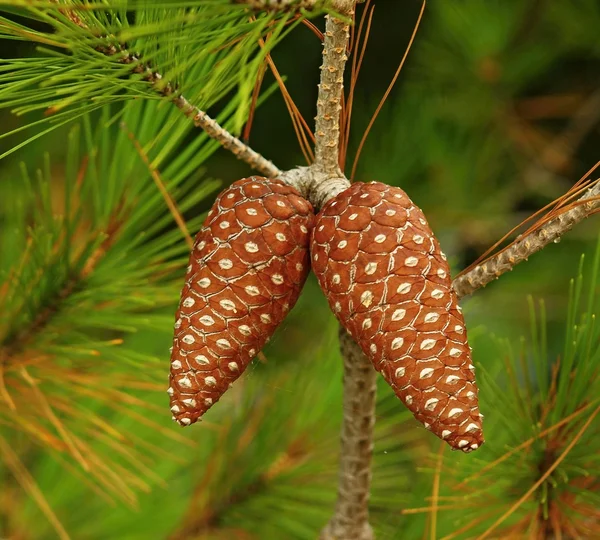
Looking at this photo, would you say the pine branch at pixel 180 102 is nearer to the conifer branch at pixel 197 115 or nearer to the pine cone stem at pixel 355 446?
the conifer branch at pixel 197 115

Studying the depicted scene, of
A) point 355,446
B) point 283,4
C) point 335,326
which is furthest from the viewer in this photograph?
point 335,326

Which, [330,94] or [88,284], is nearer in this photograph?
[330,94]

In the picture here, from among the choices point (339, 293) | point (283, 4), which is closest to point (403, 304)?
point (339, 293)

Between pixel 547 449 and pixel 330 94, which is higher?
pixel 330 94

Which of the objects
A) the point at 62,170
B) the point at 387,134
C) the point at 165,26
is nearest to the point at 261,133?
the point at 387,134

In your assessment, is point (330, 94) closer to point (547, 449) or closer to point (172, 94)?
point (172, 94)

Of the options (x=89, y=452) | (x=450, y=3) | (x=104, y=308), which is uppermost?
(x=450, y=3)

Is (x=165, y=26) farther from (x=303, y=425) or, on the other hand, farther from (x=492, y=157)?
(x=492, y=157)
